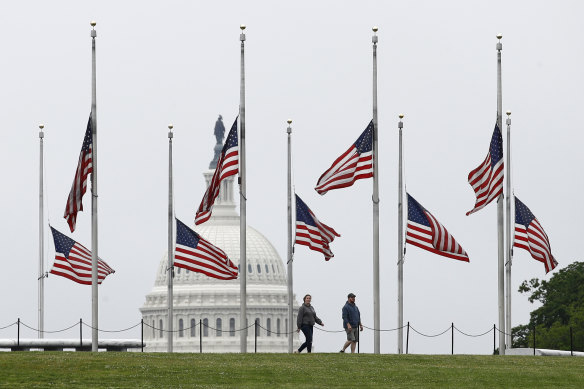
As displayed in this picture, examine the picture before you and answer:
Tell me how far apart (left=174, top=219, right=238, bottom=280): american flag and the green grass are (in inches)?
575

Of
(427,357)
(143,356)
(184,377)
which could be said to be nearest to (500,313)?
(427,357)

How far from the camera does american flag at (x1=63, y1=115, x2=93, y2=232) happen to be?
228ft

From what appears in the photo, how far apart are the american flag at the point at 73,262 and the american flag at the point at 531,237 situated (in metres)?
16.1

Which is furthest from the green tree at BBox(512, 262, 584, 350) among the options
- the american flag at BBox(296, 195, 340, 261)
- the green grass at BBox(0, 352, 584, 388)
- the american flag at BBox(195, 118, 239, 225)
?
the green grass at BBox(0, 352, 584, 388)

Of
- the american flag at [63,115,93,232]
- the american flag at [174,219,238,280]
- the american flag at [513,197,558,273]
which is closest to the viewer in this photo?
the american flag at [63,115,93,232]

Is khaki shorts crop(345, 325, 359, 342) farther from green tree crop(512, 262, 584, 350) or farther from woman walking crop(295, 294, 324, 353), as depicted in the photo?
green tree crop(512, 262, 584, 350)

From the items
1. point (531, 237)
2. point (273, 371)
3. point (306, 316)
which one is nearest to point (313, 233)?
point (531, 237)

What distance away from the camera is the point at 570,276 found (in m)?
133

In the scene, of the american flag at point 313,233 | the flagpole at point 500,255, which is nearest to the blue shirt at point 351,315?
the flagpole at point 500,255

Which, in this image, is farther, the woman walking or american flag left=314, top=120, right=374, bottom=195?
american flag left=314, top=120, right=374, bottom=195

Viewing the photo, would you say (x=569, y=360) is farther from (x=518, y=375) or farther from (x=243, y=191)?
(x=243, y=191)

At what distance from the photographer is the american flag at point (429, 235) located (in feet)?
234

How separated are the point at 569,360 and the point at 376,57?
1495 cm

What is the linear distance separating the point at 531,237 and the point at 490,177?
317 centimetres
